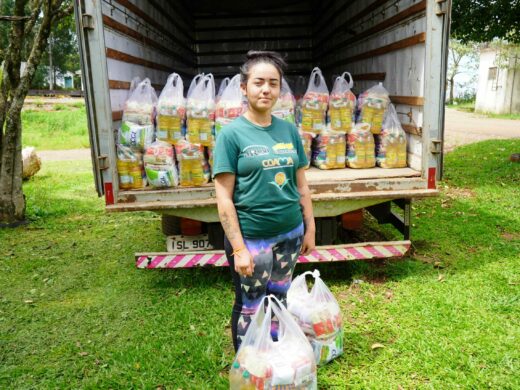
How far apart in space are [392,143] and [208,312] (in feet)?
6.60

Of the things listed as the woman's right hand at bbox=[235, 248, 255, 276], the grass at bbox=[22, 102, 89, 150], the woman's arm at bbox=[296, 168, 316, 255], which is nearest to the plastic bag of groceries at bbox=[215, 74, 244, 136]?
the woman's arm at bbox=[296, 168, 316, 255]

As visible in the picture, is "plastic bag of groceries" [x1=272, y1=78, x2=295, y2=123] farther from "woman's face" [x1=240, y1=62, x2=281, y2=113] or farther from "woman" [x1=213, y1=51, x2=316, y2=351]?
"woman's face" [x1=240, y1=62, x2=281, y2=113]

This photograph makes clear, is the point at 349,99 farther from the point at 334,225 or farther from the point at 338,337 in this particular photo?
the point at 338,337

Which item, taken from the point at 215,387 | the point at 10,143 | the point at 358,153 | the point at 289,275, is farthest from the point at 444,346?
the point at 10,143

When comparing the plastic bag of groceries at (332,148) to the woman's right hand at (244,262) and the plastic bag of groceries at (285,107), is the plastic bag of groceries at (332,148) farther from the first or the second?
the woman's right hand at (244,262)

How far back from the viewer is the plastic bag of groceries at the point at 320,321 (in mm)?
2744

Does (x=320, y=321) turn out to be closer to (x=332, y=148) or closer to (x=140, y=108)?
(x=332, y=148)

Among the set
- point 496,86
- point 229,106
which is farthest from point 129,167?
point 496,86

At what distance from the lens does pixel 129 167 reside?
11.9 ft

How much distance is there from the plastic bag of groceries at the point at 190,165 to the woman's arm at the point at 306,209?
1368 millimetres

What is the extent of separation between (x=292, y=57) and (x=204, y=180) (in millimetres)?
5655

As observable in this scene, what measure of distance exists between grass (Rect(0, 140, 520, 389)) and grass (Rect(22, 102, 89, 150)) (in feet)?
32.2

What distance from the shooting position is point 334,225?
12.7ft

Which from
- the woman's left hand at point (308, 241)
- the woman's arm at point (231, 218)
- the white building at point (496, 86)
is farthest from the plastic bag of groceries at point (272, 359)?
the white building at point (496, 86)
